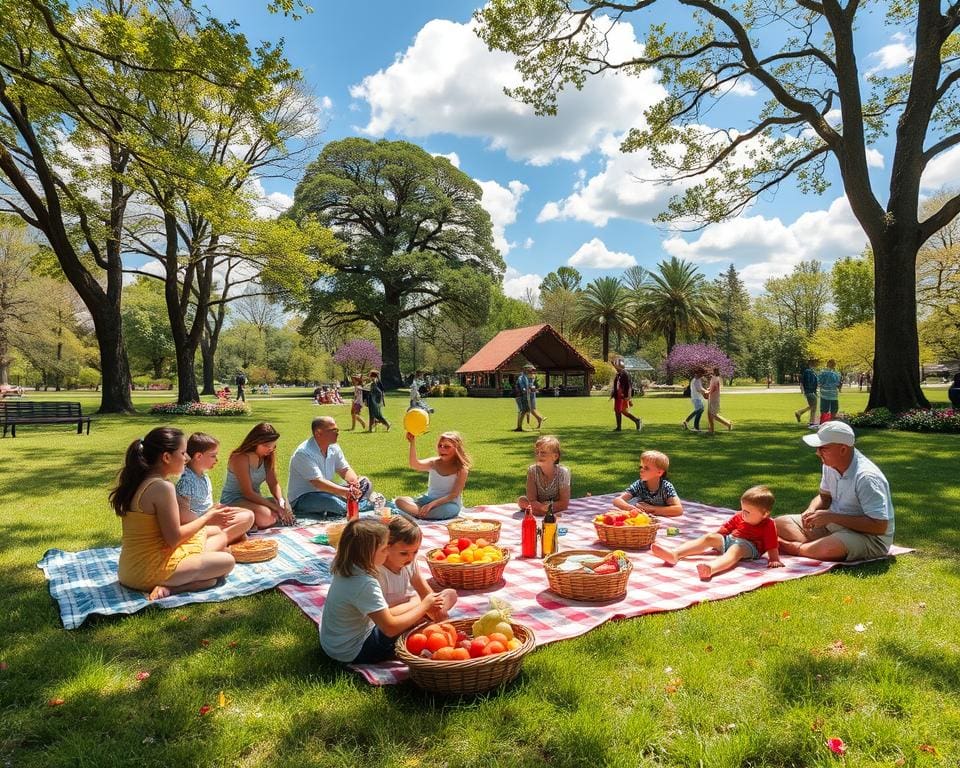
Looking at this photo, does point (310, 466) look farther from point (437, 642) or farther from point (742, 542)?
point (742, 542)

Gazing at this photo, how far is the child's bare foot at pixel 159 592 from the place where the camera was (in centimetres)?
443

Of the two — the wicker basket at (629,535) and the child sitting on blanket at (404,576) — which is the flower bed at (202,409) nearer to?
the wicker basket at (629,535)

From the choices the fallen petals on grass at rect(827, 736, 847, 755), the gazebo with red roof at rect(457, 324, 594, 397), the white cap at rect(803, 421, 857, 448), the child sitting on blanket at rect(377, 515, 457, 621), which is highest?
the gazebo with red roof at rect(457, 324, 594, 397)

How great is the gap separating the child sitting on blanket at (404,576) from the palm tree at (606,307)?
50.3 m

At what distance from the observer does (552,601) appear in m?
4.46

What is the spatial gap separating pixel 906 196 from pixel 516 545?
646 inches

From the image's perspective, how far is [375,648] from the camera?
347cm

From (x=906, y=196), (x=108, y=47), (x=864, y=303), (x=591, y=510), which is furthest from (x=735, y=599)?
(x=864, y=303)

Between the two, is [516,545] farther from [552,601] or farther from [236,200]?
[236,200]

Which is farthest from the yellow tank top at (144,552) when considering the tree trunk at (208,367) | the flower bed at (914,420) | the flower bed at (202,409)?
the tree trunk at (208,367)

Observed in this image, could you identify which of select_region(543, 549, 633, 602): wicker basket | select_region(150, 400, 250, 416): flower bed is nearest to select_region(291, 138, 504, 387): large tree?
select_region(150, 400, 250, 416): flower bed

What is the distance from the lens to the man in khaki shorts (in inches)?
199

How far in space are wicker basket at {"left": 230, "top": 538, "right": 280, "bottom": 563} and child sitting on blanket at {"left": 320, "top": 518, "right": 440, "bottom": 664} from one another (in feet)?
7.22

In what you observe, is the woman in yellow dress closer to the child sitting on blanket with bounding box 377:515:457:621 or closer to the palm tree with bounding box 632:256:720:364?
the child sitting on blanket with bounding box 377:515:457:621
